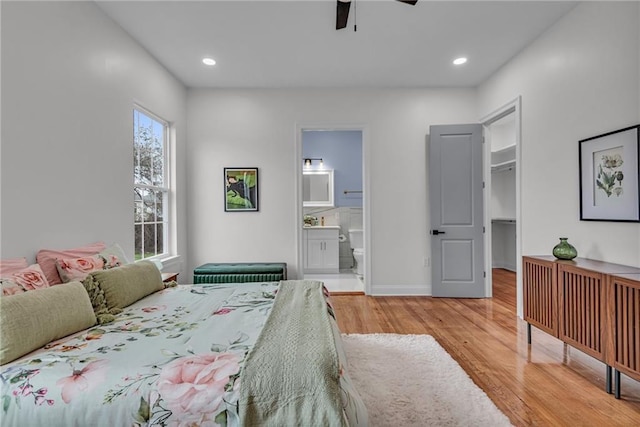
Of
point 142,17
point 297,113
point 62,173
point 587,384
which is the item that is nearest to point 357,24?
point 297,113

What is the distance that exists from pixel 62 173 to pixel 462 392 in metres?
3.08

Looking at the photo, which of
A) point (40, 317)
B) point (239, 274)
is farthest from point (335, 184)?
point (40, 317)

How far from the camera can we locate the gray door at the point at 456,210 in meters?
4.01

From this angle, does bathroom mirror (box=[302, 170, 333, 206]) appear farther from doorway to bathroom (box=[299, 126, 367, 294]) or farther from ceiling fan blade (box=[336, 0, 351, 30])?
ceiling fan blade (box=[336, 0, 351, 30])

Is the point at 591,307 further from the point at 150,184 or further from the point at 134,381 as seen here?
the point at 150,184

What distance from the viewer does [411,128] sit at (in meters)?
4.20

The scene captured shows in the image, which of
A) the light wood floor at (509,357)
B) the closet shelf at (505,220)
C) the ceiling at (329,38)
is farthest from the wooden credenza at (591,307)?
the closet shelf at (505,220)

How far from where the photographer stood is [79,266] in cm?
196

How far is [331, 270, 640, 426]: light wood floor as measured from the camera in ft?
5.76

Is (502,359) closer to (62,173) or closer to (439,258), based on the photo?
(439,258)

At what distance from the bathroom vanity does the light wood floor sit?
1.42m

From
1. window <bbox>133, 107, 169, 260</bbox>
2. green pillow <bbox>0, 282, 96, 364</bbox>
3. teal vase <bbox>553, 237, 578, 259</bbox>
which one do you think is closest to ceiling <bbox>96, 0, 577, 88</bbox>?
window <bbox>133, 107, 169, 260</bbox>

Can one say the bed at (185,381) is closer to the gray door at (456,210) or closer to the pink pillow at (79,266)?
the pink pillow at (79,266)

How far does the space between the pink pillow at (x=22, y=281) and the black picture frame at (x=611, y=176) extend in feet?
12.1
